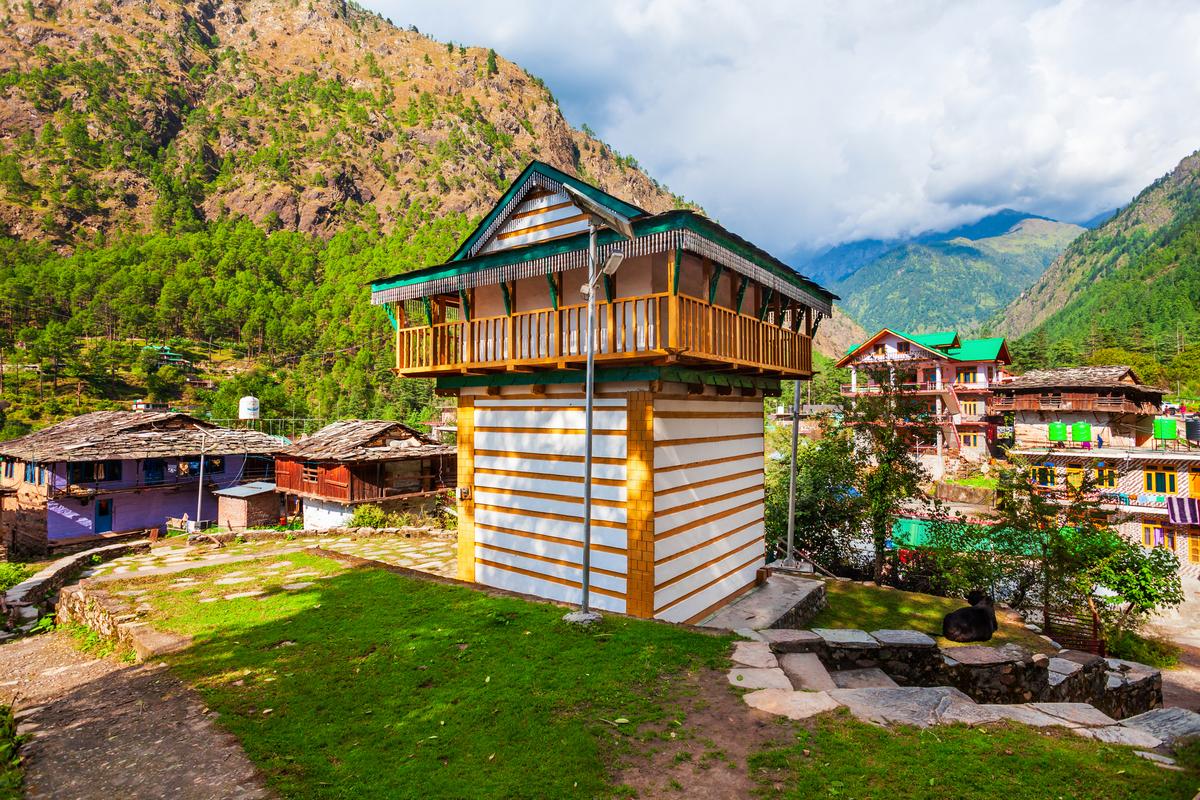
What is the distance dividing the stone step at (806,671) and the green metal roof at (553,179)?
24.0ft

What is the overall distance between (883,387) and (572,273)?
11.6 metres

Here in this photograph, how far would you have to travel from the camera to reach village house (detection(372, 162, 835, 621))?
1021 cm

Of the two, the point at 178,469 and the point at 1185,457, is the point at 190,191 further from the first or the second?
the point at 1185,457

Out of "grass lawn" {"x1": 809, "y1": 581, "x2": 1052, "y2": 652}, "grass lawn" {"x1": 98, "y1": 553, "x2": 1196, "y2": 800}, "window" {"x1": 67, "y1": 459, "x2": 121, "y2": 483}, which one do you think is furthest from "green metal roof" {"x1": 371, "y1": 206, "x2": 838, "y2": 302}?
"window" {"x1": 67, "y1": 459, "x2": 121, "y2": 483}

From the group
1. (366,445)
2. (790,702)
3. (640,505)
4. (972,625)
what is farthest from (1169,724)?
(366,445)

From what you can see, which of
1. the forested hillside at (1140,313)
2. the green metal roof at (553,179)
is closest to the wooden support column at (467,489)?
the green metal roof at (553,179)

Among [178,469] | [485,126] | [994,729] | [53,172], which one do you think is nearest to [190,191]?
[53,172]

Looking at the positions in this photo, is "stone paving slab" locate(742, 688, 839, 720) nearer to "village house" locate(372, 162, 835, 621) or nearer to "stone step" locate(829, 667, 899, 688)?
"stone step" locate(829, 667, 899, 688)

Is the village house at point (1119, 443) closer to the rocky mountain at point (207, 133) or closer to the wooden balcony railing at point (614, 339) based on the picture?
the wooden balcony railing at point (614, 339)

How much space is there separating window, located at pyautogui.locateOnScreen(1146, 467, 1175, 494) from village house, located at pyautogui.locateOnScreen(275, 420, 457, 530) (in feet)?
132

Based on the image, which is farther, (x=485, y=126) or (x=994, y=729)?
(x=485, y=126)

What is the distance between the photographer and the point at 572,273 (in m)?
11.8

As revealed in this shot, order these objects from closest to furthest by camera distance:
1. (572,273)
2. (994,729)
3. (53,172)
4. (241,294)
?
1. (994,729)
2. (572,273)
3. (241,294)
4. (53,172)

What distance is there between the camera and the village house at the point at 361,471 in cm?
2815
